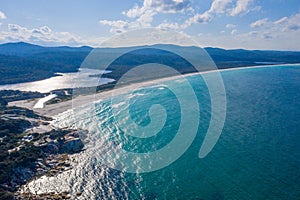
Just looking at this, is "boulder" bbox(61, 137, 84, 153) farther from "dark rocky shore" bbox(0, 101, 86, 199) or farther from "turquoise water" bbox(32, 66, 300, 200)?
"turquoise water" bbox(32, 66, 300, 200)

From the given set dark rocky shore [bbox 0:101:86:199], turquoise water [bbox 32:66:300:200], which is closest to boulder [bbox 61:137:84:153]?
dark rocky shore [bbox 0:101:86:199]

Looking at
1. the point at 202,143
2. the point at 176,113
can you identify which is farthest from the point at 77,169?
the point at 176,113

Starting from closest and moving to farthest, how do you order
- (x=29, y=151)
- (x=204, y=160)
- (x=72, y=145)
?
(x=204, y=160), (x=29, y=151), (x=72, y=145)

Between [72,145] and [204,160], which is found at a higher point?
[204,160]

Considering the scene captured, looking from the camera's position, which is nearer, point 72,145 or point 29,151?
point 29,151

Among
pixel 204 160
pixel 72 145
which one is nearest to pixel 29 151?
pixel 72 145

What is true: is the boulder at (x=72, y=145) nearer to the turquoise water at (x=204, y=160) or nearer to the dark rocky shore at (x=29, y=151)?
the dark rocky shore at (x=29, y=151)

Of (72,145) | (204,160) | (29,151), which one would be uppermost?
(29,151)

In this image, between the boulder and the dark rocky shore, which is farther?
the boulder

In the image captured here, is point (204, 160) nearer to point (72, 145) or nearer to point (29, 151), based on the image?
point (72, 145)

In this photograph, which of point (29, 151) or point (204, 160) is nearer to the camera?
point (204, 160)

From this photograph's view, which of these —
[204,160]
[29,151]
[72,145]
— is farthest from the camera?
[72,145]
